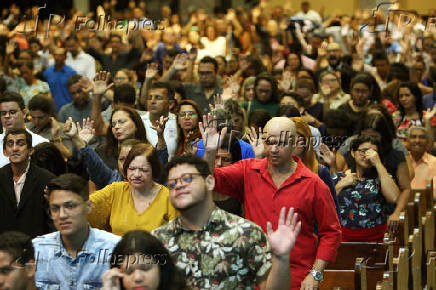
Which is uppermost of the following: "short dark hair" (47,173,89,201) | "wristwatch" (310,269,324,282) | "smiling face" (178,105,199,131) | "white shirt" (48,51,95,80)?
"white shirt" (48,51,95,80)

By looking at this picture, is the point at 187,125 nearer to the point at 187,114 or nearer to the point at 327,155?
the point at 187,114

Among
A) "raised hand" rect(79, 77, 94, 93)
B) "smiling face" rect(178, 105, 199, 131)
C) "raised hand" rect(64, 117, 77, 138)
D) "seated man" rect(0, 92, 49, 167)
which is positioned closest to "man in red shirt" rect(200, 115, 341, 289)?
"raised hand" rect(64, 117, 77, 138)

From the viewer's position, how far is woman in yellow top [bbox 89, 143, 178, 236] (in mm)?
4371

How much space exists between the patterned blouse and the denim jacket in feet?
7.63

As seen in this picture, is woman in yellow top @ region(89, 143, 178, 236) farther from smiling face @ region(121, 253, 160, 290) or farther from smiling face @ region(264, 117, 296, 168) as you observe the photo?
smiling face @ region(121, 253, 160, 290)

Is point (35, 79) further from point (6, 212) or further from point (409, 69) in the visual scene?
point (6, 212)

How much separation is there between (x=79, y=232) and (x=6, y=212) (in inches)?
52.1

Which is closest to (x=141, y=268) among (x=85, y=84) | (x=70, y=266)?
(x=70, y=266)

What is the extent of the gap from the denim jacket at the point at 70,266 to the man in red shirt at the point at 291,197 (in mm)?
816

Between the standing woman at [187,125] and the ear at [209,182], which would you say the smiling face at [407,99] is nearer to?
the standing woman at [187,125]

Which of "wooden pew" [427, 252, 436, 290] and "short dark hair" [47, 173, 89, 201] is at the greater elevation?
"short dark hair" [47, 173, 89, 201]


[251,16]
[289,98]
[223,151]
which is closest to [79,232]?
[223,151]

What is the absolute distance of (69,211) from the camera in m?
3.76

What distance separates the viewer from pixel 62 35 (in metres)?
12.9
